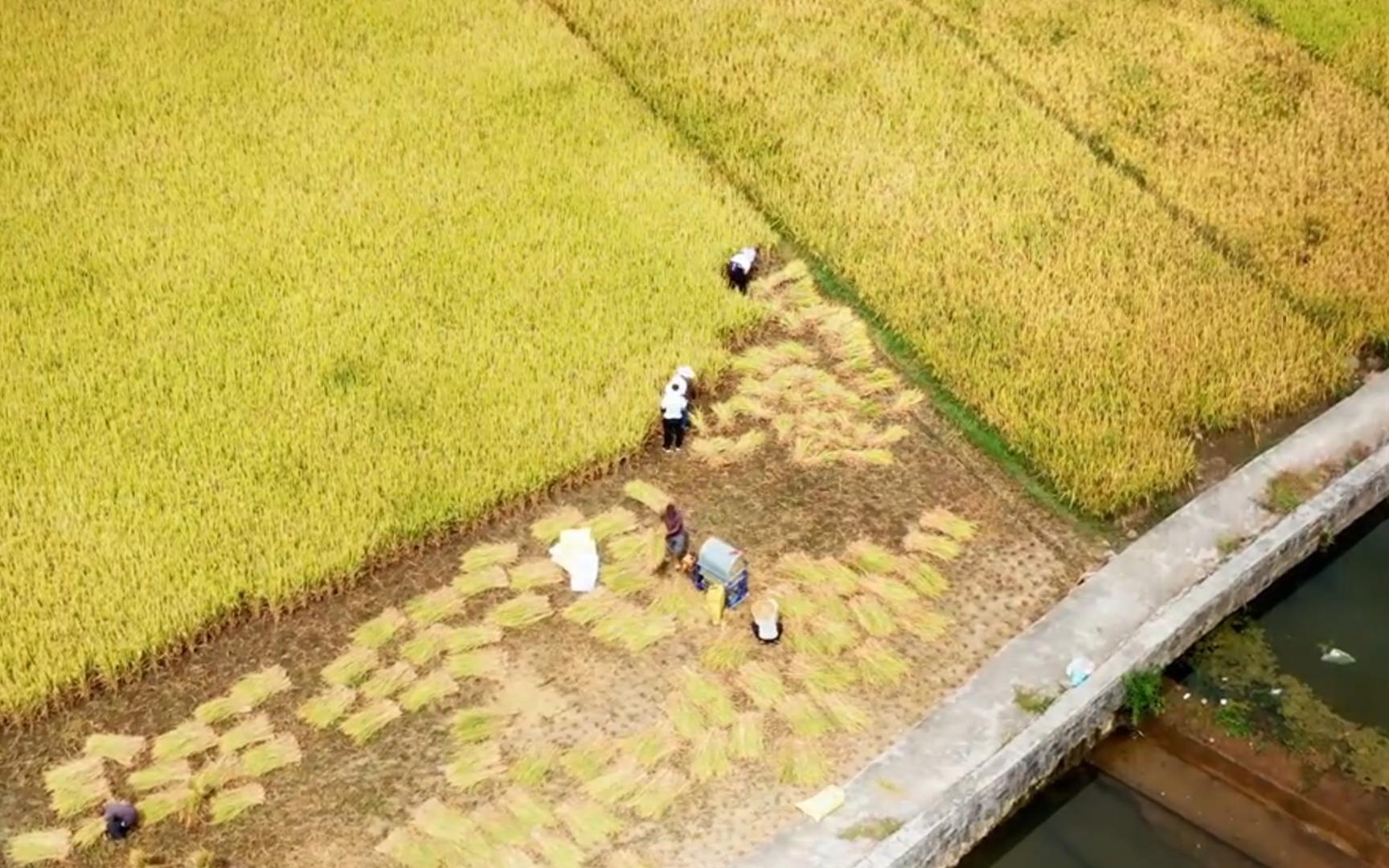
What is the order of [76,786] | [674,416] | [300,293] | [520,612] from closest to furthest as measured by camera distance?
[76,786]
[520,612]
[674,416]
[300,293]

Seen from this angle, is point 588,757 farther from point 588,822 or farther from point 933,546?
point 933,546

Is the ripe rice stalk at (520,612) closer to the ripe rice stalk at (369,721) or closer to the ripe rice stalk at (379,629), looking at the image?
the ripe rice stalk at (379,629)

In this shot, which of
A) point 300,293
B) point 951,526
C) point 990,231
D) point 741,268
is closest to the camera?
point 951,526

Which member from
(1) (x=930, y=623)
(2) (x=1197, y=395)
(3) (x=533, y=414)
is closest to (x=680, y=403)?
(3) (x=533, y=414)

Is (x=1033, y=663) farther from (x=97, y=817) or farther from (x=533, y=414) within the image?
(x=97, y=817)

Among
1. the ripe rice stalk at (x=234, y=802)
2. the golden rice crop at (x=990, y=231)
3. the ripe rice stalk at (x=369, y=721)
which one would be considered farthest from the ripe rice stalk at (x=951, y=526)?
the ripe rice stalk at (x=234, y=802)

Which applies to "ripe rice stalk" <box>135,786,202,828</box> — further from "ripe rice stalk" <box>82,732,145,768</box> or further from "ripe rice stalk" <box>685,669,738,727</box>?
"ripe rice stalk" <box>685,669,738,727</box>

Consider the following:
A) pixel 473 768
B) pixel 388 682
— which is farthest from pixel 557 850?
pixel 388 682
